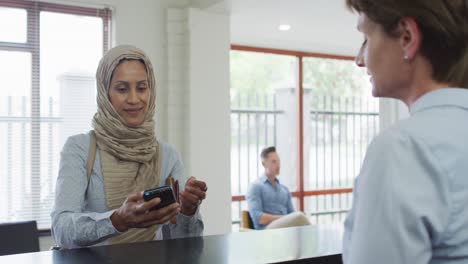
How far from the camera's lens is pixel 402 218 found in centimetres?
60

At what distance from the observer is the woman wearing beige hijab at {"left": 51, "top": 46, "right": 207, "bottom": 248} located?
4.53ft

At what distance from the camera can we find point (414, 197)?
596 mm

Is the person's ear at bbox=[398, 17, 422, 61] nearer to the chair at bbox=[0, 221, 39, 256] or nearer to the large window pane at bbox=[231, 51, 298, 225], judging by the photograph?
the chair at bbox=[0, 221, 39, 256]

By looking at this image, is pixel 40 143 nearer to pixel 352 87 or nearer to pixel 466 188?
pixel 466 188

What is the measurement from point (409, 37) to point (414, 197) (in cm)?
23

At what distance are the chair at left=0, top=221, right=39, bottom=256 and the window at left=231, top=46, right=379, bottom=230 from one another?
352 centimetres

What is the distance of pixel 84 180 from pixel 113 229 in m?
0.26

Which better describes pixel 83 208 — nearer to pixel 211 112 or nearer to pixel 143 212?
pixel 143 212

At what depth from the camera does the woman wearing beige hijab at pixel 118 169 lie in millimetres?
1380

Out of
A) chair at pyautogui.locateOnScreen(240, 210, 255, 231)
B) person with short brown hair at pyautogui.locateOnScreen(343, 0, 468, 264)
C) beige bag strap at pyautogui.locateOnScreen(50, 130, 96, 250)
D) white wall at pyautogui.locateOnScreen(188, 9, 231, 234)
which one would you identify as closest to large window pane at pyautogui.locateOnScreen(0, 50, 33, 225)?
white wall at pyautogui.locateOnScreen(188, 9, 231, 234)

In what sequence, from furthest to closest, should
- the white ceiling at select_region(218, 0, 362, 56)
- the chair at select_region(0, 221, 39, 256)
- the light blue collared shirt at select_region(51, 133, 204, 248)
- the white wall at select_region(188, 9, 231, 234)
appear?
the white ceiling at select_region(218, 0, 362, 56) → the white wall at select_region(188, 9, 231, 234) → the chair at select_region(0, 221, 39, 256) → the light blue collared shirt at select_region(51, 133, 204, 248)

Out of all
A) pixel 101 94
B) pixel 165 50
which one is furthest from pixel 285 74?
pixel 101 94

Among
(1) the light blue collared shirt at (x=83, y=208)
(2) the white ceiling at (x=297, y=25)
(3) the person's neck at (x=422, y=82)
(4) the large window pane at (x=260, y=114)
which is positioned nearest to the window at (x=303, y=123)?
(4) the large window pane at (x=260, y=114)

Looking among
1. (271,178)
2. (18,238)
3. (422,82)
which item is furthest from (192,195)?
(271,178)
